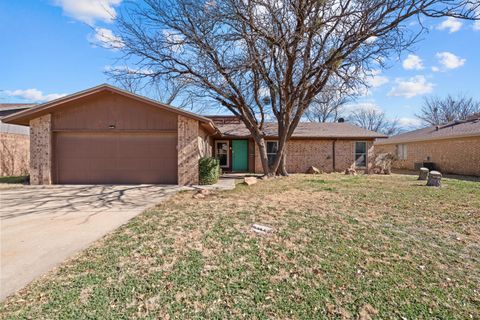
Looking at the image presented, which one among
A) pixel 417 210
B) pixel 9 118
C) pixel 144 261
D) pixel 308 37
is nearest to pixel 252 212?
pixel 144 261

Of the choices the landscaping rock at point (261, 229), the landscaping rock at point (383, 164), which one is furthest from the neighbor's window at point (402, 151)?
the landscaping rock at point (261, 229)

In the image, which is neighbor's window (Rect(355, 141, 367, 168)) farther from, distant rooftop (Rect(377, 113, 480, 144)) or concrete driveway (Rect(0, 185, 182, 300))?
concrete driveway (Rect(0, 185, 182, 300))

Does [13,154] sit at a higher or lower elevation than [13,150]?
lower

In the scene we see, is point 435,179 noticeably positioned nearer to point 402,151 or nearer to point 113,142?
point 402,151

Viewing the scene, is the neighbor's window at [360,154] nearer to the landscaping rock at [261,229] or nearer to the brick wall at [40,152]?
the landscaping rock at [261,229]

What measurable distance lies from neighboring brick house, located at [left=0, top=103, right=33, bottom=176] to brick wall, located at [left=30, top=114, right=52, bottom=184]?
16.5ft

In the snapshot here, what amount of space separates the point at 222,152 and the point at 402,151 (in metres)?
16.3

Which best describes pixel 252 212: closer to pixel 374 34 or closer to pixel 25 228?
pixel 25 228

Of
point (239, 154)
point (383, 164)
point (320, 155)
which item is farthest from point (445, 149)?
point (239, 154)

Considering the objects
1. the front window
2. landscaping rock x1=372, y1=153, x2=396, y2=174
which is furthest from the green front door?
landscaping rock x1=372, y1=153, x2=396, y2=174

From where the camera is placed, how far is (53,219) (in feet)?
17.6

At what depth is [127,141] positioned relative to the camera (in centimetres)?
1044

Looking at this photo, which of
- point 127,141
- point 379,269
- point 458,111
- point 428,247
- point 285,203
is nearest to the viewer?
point 379,269

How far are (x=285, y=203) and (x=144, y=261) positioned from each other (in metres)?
4.27
